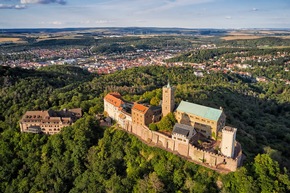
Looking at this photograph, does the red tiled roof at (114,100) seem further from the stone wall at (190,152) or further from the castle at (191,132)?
the stone wall at (190,152)

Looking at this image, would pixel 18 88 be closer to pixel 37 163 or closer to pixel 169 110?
pixel 37 163

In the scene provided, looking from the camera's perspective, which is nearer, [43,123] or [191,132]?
[191,132]

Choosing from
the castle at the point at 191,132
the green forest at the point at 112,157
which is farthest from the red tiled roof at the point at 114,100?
the green forest at the point at 112,157

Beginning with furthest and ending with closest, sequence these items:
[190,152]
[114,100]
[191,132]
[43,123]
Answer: [114,100]
[43,123]
[191,132]
[190,152]

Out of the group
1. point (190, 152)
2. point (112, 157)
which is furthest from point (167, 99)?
point (112, 157)

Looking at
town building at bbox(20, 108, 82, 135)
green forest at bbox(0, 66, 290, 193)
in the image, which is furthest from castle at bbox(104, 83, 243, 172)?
town building at bbox(20, 108, 82, 135)

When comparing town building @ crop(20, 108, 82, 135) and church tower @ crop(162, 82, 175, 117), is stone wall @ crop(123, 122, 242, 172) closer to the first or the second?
church tower @ crop(162, 82, 175, 117)

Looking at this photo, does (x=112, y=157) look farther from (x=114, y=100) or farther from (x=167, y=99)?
(x=167, y=99)
